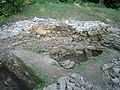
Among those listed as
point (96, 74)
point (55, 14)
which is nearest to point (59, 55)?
point (96, 74)

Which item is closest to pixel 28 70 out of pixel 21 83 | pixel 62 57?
pixel 21 83

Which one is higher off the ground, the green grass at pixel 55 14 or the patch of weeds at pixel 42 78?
the green grass at pixel 55 14

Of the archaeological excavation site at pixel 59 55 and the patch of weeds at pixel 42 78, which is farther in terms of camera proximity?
the archaeological excavation site at pixel 59 55

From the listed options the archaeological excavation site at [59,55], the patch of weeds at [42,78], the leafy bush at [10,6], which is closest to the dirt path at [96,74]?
the archaeological excavation site at [59,55]

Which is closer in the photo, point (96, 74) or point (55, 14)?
point (96, 74)

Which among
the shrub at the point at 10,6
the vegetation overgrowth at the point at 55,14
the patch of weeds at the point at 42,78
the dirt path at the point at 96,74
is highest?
the shrub at the point at 10,6

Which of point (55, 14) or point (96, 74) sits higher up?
point (55, 14)

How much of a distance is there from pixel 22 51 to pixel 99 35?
4982 millimetres

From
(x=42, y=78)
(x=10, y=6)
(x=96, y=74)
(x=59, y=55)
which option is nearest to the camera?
(x=42, y=78)

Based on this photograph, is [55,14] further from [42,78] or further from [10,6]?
[42,78]

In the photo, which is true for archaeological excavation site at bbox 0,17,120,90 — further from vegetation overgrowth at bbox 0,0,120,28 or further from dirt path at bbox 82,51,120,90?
vegetation overgrowth at bbox 0,0,120,28

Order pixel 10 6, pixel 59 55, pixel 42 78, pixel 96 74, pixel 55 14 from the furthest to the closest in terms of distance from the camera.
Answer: pixel 55 14 < pixel 10 6 < pixel 59 55 < pixel 96 74 < pixel 42 78

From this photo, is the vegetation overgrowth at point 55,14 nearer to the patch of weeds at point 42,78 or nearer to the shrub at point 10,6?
the shrub at point 10,6

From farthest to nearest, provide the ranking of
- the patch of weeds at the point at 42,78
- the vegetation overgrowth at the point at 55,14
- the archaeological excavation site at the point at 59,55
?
1. the vegetation overgrowth at the point at 55,14
2. the archaeological excavation site at the point at 59,55
3. the patch of weeds at the point at 42,78
